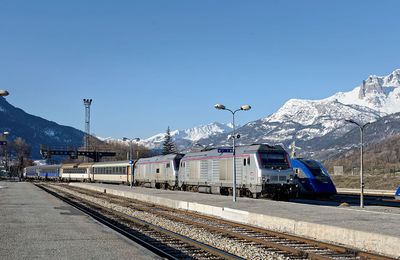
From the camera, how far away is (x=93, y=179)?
93688mm

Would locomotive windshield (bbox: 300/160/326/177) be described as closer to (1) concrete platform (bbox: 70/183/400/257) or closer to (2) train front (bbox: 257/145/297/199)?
(2) train front (bbox: 257/145/297/199)

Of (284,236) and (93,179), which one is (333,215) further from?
(93,179)

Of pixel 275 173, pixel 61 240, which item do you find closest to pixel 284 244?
pixel 61 240

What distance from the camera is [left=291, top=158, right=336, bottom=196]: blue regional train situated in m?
38.2

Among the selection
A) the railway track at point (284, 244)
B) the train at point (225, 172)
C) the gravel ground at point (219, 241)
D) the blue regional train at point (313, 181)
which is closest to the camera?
the railway track at point (284, 244)

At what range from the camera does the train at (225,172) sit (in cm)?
3478

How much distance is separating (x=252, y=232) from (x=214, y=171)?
22.0m

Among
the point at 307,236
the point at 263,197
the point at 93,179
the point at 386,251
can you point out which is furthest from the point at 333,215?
the point at 93,179

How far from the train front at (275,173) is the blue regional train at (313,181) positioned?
301cm

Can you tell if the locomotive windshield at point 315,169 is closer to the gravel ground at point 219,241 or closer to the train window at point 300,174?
the train window at point 300,174

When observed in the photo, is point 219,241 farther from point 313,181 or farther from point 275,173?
point 313,181

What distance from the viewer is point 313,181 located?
3822 cm

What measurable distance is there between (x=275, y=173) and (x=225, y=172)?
6053 millimetres

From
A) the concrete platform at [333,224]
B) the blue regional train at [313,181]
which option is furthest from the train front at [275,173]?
the concrete platform at [333,224]
